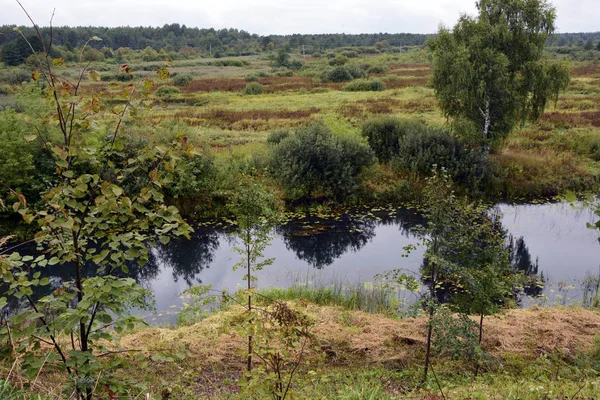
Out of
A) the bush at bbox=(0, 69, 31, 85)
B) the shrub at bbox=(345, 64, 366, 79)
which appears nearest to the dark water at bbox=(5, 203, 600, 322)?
the bush at bbox=(0, 69, 31, 85)

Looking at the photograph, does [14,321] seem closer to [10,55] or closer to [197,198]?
[197,198]

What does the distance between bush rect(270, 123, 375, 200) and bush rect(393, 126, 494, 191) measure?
1.95 m

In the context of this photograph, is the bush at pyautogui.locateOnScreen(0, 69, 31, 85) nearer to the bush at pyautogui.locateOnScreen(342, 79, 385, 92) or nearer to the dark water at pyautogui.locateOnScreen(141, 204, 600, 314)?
the bush at pyautogui.locateOnScreen(342, 79, 385, 92)

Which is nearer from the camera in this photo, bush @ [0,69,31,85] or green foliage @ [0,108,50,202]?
green foliage @ [0,108,50,202]

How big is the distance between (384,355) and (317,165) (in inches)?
411

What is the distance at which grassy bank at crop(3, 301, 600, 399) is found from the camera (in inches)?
245

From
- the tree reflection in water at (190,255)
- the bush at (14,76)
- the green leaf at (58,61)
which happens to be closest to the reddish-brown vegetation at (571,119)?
the tree reflection in water at (190,255)

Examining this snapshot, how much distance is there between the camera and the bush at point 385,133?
1950 centimetres

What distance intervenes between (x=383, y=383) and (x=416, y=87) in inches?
1491

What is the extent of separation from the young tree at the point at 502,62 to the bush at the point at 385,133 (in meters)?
2.32

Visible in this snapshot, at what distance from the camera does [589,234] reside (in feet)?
49.3

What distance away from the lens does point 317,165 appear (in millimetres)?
17344

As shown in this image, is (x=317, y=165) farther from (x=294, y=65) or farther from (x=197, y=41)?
(x=197, y=41)

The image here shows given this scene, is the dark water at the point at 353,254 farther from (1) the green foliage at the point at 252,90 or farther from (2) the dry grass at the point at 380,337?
(1) the green foliage at the point at 252,90
